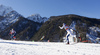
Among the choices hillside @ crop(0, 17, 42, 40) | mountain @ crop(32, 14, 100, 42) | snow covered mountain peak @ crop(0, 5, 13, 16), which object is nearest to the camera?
mountain @ crop(32, 14, 100, 42)

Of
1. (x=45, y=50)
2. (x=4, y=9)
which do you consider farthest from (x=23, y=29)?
(x=45, y=50)

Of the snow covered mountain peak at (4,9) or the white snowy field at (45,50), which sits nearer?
the white snowy field at (45,50)

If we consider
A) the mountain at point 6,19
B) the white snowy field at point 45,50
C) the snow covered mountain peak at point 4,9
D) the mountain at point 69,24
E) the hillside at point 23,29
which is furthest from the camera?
the snow covered mountain peak at point 4,9

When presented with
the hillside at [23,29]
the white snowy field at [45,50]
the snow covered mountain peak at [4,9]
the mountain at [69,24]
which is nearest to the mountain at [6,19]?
the snow covered mountain peak at [4,9]

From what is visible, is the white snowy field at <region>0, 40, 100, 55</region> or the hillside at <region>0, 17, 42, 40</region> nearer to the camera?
the white snowy field at <region>0, 40, 100, 55</region>

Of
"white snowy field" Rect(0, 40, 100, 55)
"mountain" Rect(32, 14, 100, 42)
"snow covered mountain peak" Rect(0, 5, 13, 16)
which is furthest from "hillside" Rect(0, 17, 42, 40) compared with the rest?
"white snowy field" Rect(0, 40, 100, 55)

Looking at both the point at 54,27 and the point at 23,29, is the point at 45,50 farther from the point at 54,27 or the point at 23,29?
the point at 23,29

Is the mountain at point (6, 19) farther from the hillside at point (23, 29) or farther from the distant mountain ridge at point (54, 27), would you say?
the hillside at point (23, 29)

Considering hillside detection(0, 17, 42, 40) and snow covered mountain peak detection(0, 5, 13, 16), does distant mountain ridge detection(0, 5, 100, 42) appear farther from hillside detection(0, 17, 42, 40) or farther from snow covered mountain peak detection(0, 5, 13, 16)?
snow covered mountain peak detection(0, 5, 13, 16)

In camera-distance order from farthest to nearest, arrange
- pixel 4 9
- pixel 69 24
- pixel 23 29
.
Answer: pixel 4 9, pixel 23 29, pixel 69 24

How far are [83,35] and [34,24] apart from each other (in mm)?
83508

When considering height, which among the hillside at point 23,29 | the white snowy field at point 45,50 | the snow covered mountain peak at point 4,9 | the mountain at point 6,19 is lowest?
the white snowy field at point 45,50

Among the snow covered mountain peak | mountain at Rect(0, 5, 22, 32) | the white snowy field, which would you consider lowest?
the white snowy field

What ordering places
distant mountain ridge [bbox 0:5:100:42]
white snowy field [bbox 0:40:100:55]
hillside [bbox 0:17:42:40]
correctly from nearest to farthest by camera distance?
1. white snowy field [bbox 0:40:100:55]
2. distant mountain ridge [bbox 0:5:100:42]
3. hillside [bbox 0:17:42:40]
